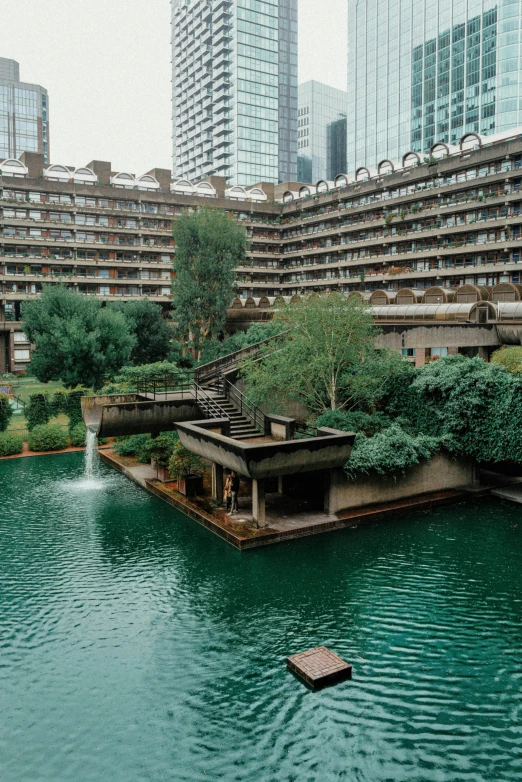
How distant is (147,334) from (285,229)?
133 feet

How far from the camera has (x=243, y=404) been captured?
29703mm

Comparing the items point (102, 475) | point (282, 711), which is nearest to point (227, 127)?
point (102, 475)

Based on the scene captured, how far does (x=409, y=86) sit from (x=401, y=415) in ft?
427

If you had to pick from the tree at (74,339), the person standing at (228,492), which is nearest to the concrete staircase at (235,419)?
the person standing at (228,492)

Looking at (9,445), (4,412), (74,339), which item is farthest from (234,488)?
(74,339)

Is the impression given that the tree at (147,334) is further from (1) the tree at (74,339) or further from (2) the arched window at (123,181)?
(2) the arched window at (123,181)

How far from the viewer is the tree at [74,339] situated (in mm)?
45656

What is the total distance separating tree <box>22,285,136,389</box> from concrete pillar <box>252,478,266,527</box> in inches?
1084

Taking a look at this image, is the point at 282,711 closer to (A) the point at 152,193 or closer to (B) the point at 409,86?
(A) the point at 152,193

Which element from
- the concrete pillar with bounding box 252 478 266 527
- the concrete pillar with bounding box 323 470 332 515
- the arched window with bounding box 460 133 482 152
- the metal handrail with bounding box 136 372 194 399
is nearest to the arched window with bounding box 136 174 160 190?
the arched window with bounding box 460 133 482 152

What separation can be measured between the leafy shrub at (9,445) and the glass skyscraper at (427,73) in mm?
107365

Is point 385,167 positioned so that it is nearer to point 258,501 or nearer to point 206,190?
point 206,190

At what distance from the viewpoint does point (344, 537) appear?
22.1m

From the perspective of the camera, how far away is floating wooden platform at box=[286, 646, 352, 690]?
42.8 ft
